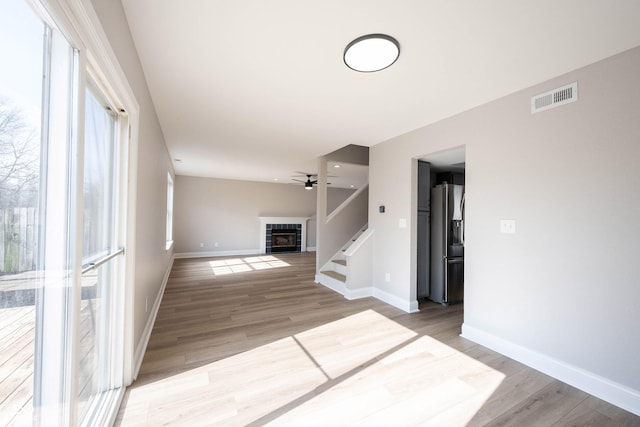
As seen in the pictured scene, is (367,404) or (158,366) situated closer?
(367,404)

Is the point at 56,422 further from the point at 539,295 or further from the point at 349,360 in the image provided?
the point at 539,295

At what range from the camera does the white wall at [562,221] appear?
1.71m

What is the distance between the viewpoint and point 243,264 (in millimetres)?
6520

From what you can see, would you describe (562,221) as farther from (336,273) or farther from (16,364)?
(336,273)

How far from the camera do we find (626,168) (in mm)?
1704

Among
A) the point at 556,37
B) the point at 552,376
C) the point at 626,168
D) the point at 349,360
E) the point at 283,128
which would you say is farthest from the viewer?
the point at 283,128

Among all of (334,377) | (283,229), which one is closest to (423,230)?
(334,377)

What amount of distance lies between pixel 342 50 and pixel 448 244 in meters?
2.98

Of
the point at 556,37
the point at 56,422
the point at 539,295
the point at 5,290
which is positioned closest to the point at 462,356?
the point at 539,295

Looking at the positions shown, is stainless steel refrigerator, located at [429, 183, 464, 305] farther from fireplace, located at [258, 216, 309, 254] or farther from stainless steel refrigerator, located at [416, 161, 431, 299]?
fireplace, located at [258, 216, 309, 254]

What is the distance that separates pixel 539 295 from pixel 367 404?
1683 millimetres

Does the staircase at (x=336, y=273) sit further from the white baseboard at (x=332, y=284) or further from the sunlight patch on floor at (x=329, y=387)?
the sunlight patch on floor at (x=329, y=387)

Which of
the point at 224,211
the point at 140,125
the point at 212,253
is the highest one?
the point at 140,125

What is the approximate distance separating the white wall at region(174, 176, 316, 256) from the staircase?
13.1 ft
